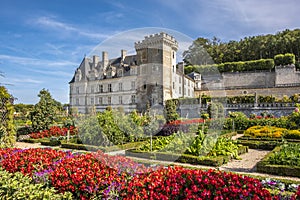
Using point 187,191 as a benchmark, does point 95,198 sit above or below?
below

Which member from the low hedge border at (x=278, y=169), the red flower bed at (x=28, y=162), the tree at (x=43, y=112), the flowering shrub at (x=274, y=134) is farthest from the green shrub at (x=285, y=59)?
the red flower bed at (x=28, y=162)

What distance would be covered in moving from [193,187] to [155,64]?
1769mm

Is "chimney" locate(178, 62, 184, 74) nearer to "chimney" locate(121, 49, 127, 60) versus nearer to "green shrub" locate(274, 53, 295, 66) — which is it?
"chimney" locate(121, 49, 127, 60)

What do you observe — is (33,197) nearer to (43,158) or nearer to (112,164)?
(112,164)

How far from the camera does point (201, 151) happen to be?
319 inches

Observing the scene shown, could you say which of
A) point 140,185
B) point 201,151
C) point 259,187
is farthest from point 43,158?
point 201,151

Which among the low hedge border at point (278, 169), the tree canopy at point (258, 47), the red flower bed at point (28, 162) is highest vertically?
the tree canopy at point (258, 47)

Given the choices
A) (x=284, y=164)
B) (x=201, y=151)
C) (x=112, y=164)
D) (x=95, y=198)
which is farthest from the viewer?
(x=201, y=151)

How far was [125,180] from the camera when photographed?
3791mm

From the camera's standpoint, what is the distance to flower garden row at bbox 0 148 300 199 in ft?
9.74

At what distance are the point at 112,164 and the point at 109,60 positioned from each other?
72.0 inches

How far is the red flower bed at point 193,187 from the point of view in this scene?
9.41 ft

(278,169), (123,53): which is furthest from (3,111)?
(278,169)

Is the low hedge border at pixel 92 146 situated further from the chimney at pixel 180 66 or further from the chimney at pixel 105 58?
the chimney at pixel 180 66
